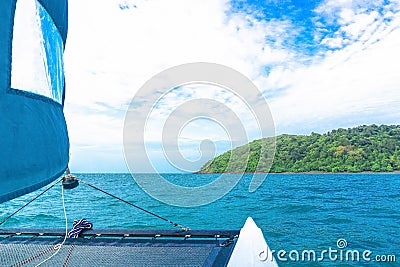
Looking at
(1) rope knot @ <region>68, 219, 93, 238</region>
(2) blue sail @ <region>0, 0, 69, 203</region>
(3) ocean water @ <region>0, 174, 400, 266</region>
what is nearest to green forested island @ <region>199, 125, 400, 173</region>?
(3) ocean water @ <region>0, 174, 400, 266</region>

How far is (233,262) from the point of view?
2.36 metres

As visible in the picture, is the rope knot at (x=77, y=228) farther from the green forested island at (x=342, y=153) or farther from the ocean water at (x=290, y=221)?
the green forested island at (x=342, y=153)

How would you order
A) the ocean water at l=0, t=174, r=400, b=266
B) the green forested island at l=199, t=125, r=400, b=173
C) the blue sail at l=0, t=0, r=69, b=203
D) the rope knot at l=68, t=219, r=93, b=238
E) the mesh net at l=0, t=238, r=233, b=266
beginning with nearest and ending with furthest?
the blue sail at l=0, t=0, r=69, b=203
the mesh net at l=0, t=238, r=233, b=266
the rope knot at l=68, t=219, r=93, b=238
the ocean water at l=0, t=174, r=400, b=266
the green forested island at l=199, t=125, r=400, b=173

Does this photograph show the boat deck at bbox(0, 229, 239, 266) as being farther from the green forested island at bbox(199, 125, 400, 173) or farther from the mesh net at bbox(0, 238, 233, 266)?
the green forested island at bbox(199, 125, 400, 173)

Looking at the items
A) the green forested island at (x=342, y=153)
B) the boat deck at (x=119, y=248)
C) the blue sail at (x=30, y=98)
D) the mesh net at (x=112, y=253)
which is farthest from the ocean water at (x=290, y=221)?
the green forested island at (x=342, y=153)

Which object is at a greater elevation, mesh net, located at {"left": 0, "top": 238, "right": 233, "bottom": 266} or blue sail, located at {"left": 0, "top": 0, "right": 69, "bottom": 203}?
blue sail, located at {"left": 0, "top": 0, "right": 69, "bottom": 203}

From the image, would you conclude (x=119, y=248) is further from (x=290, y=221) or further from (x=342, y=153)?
(x=342, y=153)

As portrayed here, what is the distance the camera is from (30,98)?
109 centimetres

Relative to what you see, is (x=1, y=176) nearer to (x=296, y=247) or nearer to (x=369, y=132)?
(x=296, y=247)

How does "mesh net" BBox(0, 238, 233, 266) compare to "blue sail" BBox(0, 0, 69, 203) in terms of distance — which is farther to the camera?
"mesh net" BBox(0, 238, 233, 266)

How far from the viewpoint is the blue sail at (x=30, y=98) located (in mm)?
908

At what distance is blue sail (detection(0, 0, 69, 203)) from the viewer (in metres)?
0.91

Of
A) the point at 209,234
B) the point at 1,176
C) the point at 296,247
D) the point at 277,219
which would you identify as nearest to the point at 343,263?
the point at 296,247

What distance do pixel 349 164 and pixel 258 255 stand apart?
134ft
